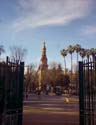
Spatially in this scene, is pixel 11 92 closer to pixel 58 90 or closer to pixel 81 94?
pixel 81 94

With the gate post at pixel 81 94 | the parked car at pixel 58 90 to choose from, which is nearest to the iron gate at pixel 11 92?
the gate post at pixel 81 94

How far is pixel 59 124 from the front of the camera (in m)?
18.5

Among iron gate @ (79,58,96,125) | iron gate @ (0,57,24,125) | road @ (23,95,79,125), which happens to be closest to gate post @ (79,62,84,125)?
iron gate @ (79,58,96,125)

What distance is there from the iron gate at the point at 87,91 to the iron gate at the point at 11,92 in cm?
203

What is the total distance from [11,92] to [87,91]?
2.53 metres

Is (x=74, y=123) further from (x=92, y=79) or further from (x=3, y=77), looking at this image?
(x=3, y=77)

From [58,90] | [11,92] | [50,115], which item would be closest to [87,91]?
[11,92]

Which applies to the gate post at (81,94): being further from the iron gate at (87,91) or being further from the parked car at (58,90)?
the parked car at (58,90)

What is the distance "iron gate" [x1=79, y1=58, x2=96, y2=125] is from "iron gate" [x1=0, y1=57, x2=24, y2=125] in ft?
6.67

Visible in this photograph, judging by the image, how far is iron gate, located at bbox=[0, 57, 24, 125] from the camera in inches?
417

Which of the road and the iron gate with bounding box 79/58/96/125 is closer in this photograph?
the iron gate with bounding box 79/58/96/125

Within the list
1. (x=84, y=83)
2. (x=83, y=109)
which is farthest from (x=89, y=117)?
(x=84, y=83)

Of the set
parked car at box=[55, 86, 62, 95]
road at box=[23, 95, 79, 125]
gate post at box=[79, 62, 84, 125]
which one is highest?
parked car at box=[55, 86, 62, 95]

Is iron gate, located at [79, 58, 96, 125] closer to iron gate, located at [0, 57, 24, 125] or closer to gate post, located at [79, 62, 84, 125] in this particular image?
gate post, located at [79, 62, 84, 125]
